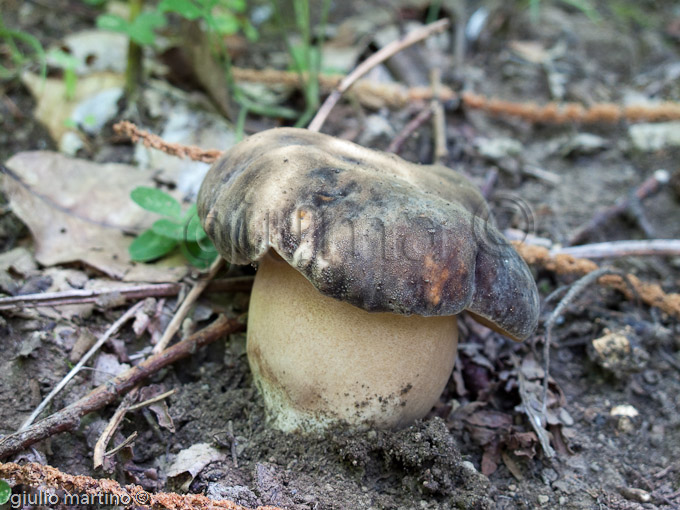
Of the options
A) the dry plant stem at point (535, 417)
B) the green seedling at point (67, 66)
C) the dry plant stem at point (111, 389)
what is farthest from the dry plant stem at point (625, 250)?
the green seedling at point (67, 66)

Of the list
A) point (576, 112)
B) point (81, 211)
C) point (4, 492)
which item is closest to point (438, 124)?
point (576, 112)

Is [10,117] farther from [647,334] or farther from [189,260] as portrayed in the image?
[647,334]

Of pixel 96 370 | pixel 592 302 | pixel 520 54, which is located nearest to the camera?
pixel 96 370

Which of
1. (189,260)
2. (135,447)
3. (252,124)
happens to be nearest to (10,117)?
(252,124)

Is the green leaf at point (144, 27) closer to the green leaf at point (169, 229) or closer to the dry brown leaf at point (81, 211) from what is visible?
the dry brown leaf at point (81, 211)

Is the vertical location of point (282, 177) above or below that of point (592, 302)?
above

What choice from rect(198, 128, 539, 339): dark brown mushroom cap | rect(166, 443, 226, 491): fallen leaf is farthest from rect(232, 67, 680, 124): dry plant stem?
rect(166, 443, 226, 491): fallen leaf
